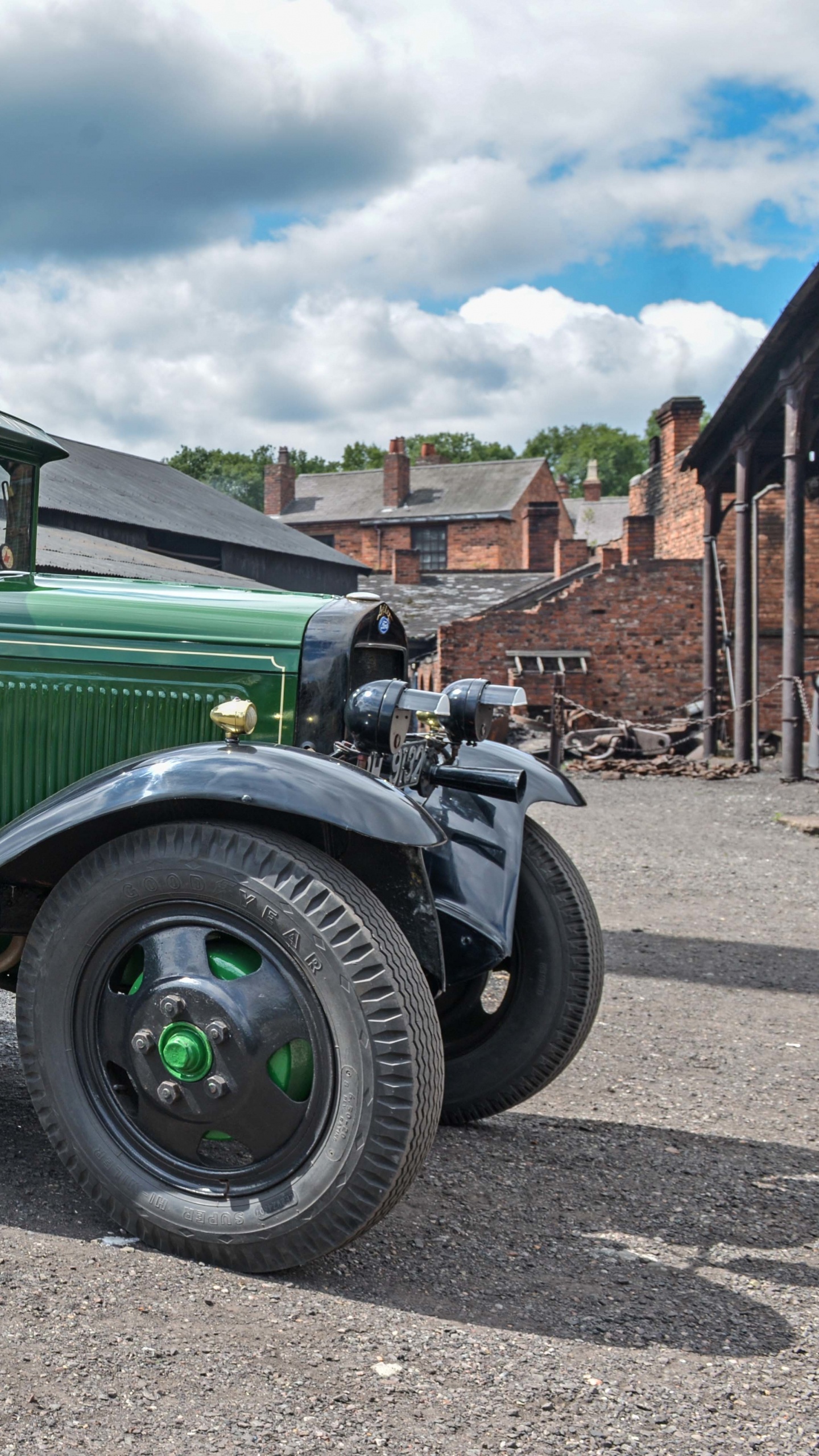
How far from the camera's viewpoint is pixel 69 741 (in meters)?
3.28

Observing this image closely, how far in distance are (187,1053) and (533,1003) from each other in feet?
4.36

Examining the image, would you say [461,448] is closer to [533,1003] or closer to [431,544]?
[431,544]

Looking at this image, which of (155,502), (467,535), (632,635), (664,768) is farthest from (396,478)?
(664,768)

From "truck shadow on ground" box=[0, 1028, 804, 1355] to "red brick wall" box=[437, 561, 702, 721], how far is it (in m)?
16.9

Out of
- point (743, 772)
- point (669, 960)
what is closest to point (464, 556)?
point (743, 772)

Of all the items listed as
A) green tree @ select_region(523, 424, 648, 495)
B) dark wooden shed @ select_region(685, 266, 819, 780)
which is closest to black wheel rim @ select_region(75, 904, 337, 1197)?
dark wooden shed @ select_region(685, 266, 819, 780)

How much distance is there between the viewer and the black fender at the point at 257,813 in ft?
8.43

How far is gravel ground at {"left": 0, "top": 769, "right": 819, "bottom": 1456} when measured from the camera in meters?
1.98

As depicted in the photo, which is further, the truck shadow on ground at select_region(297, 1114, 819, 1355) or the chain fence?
the chain fence

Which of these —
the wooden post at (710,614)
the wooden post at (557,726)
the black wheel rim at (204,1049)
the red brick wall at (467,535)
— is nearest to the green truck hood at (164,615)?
the black wheel rim at (204,1049)

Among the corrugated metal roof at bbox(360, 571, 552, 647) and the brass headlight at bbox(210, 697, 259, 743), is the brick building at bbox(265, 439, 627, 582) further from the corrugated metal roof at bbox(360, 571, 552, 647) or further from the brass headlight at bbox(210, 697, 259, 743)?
the brass headlight at bbox(210, 697, 259, 743)

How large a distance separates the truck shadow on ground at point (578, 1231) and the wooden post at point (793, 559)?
1029 cm

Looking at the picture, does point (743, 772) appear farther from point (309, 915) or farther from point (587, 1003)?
point (309, 915)

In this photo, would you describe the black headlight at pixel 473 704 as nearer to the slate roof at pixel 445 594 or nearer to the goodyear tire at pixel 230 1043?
the goodyear tire at pixel 230 1043
